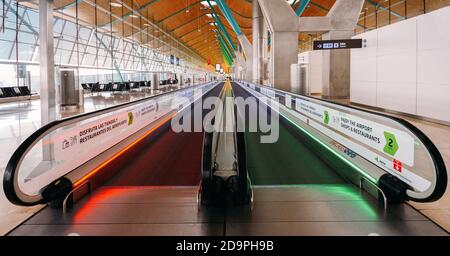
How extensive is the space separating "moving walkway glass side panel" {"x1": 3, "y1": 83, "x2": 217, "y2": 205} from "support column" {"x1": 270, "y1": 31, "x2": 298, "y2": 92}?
47.2ft

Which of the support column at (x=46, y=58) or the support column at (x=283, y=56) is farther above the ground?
the support column at (x=283, y=56)

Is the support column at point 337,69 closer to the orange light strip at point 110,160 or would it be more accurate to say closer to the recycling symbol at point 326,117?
the orange light strip at point 110,160

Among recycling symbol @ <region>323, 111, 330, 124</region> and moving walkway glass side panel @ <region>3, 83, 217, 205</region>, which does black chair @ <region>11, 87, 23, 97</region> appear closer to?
moving walkway glass side panel @ <region>3, 83, 217, 205</region>

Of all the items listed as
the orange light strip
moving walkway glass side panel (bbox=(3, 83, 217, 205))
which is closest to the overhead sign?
the orange light strip

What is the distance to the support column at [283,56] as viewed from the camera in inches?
880

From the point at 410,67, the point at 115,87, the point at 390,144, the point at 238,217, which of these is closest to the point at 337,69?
the point at 410,67

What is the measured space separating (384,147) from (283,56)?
61.4ft

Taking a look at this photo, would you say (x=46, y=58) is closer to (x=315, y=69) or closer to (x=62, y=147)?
(x=62, y=147)

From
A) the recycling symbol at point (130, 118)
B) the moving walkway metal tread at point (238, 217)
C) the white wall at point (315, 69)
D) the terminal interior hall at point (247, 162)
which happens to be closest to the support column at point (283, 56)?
the white wall at point (315, 69)

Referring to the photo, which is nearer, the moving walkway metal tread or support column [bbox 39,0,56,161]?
the moving walkway metal tread

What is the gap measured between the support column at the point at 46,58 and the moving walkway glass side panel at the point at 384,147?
16.6 ft

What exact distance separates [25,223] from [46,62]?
135 inches

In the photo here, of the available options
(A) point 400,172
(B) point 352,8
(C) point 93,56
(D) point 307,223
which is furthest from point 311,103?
(C) point 93,56

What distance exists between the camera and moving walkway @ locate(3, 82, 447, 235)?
402cm
